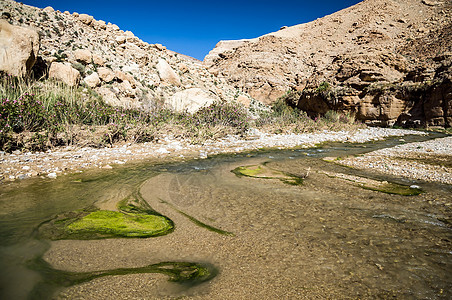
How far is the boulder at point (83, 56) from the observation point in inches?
597

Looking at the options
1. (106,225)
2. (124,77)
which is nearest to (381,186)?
(106,225)

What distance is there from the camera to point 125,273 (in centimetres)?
169

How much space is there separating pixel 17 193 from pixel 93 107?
567 centimetres

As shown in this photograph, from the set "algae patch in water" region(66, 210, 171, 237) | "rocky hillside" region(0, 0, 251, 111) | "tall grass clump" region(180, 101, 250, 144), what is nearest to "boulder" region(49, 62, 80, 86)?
"rocky hillside" region(0, 0, 251, 111)

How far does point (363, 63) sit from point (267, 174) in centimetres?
1967

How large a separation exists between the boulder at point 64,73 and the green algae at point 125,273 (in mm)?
13172

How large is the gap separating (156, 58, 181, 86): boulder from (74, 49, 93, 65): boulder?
597 cm

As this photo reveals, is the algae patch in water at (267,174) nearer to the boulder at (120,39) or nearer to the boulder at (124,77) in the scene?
the boulder at (124,77)

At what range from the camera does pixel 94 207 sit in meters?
2.89

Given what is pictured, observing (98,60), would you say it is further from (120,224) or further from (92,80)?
(120,224)

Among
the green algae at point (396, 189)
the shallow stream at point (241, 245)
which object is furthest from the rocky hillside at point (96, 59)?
the green algae at point (396, 189)

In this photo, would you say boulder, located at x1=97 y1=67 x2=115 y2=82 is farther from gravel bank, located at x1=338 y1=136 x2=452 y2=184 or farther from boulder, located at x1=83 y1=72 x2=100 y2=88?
gravel bank, located at x1=338 y1=136 x2=452 y2=184

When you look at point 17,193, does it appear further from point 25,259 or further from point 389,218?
point 389,218

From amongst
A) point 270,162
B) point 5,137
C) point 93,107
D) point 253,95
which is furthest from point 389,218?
point 253,95
